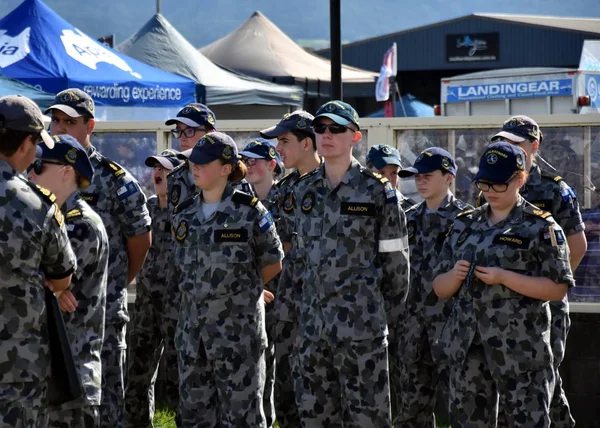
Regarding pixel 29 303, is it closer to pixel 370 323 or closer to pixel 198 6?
pixel 370 323

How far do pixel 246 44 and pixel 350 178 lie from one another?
80.5 feet

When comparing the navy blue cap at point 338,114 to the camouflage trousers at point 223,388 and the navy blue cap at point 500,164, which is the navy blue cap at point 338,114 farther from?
the camouflage trousers at point 223,388

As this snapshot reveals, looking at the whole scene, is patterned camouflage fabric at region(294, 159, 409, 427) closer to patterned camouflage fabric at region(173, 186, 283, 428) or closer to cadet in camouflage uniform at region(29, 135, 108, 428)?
patterned camouflage fabric at region(173, 186, 283, 428)

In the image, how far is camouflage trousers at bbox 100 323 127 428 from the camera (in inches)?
260

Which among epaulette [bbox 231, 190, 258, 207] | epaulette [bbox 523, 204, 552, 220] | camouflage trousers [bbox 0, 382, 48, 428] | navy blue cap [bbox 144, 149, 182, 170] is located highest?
navy blue cap [bbox 144, 149, 182, 170]

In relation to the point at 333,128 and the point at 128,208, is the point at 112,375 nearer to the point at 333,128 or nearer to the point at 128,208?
the point at 128,208

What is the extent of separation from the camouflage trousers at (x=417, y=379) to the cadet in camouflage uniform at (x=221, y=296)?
132 centimetres

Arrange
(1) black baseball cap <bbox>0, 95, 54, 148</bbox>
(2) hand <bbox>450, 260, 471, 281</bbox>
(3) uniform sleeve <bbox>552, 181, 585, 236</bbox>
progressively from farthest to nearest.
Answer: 1. (3) uniform sleeve <bbox>552, 181, 585, 236</bbox>
2. (2) hand <bbox>450, 260, 471, 281</bbox>
3. (1) black baseball cap <bbox>0, 95, 54, 148</bbox>

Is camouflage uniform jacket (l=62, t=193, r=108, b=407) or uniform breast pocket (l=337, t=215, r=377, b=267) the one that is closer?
camouflage uniform jacket (l=62, t=193, r=108, b=407)

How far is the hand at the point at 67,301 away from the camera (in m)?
5.08

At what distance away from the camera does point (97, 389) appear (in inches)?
213

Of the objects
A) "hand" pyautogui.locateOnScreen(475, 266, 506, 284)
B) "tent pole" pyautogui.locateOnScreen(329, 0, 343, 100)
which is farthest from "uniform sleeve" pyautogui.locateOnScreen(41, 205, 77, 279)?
"tent pole" pyautogui.locateOnScreen(329, 0, 343, 100)

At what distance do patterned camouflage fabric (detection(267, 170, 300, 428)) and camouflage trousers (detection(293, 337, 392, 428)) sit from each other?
42.1 inches

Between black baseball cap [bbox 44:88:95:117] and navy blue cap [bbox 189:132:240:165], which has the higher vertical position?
black baseball cap [bbox 44:88:95:117]
